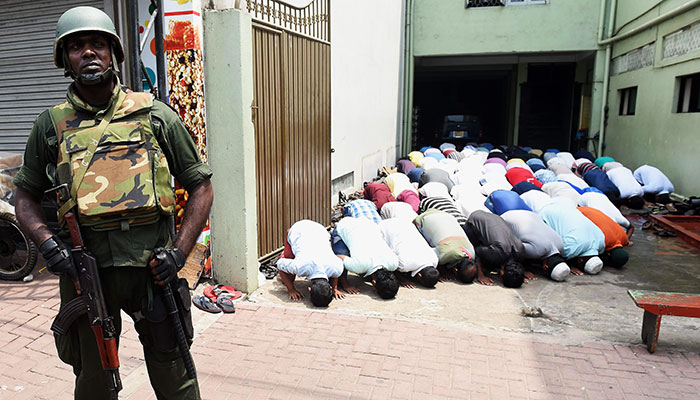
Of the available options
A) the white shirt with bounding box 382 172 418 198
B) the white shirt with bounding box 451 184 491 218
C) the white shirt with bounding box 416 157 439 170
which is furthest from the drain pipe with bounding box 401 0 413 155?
the white shirt with bounding box 451 184 491 218

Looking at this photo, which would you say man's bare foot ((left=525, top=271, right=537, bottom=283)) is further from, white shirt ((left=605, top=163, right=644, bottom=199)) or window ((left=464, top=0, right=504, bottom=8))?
window ((left=464, top=0, right=504, bottom=8))

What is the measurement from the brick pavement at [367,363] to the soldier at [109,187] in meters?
0.99

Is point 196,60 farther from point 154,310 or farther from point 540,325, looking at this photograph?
point 540,325

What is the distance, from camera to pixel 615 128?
39.3 feet

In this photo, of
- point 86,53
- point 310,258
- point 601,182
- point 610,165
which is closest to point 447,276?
point 310,258

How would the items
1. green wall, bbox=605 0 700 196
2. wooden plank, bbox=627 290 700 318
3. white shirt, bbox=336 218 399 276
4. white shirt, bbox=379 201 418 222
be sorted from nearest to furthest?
1. wooden plank, bbox=627 290 700 318
2. white shirt, bbox=336 218 399 276
3. white shirt, bbox=379 201 418 222
4. green wall, bbox=605 0 700 196

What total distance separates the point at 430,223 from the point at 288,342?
7.63 feet

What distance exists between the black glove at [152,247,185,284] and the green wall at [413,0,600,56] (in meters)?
12.5

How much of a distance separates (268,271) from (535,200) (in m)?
3.84

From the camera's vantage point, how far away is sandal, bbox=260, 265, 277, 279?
491 centimetres

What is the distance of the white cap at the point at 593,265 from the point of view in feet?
17.1

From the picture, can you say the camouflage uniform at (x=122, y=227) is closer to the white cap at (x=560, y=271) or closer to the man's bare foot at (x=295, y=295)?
the man's bare foot at (x=295, y=295)

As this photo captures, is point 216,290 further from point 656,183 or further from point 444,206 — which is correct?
point 656,183

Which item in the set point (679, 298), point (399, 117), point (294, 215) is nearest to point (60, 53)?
point (294, 215)
